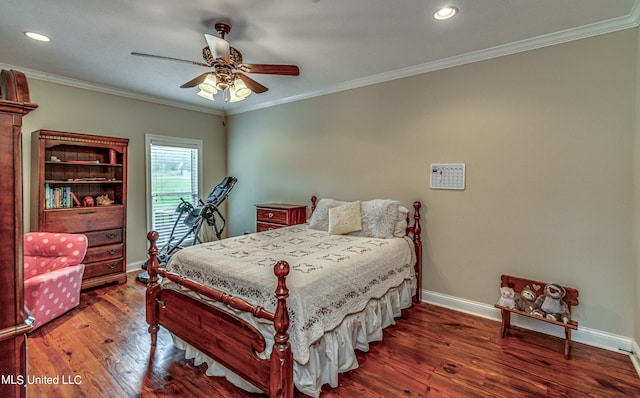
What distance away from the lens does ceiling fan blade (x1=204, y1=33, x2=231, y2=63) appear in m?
2.11

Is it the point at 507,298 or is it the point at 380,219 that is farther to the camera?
the point at 380,219

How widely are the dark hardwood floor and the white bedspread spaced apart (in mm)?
473

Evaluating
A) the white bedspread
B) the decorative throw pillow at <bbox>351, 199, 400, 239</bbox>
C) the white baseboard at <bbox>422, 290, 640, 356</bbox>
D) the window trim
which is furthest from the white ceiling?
the white baseboard at <bbox>422, 290, 640, 356</bbox>

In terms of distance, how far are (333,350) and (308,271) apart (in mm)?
551

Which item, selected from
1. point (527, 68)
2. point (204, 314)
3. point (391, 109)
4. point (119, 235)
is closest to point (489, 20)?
point (527, 68)

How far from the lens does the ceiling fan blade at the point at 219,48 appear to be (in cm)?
211

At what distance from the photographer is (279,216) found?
13.8 feet

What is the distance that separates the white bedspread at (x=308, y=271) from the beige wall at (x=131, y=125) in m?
2.57

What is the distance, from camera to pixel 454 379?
2.09 meters

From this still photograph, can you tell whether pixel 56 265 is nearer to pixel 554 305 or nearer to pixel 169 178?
pixel 169 178

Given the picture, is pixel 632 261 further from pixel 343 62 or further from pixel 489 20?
pixel 343 62

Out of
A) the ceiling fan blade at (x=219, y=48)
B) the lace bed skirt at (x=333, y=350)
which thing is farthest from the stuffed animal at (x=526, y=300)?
the ceiling fan blade at (x=219, y=48)

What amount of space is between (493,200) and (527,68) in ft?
4.09

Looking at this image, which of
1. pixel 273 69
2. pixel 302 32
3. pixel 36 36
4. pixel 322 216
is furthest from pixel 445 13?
pixel 36 36
